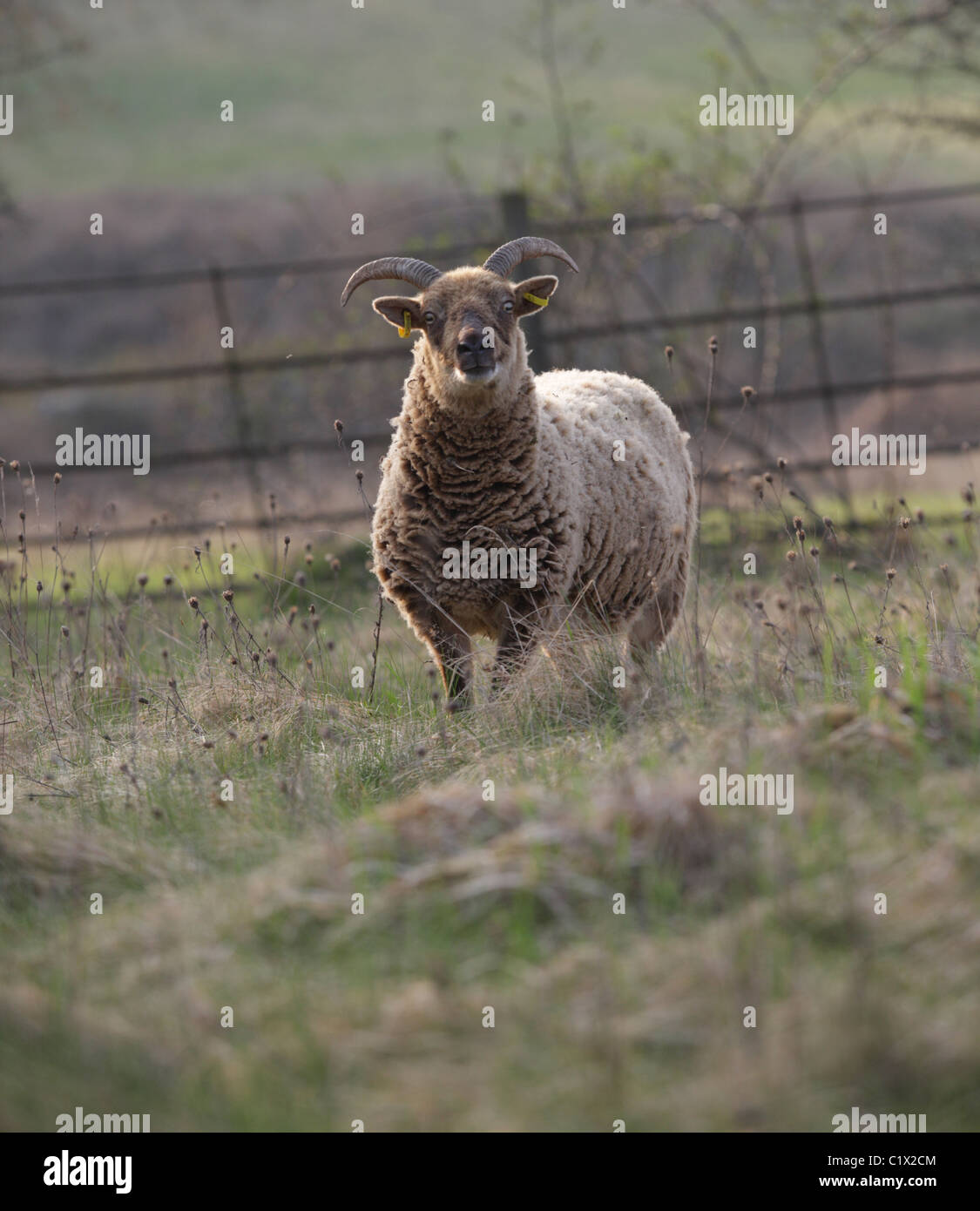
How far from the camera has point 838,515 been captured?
32.8 ft

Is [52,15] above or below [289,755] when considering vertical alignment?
above

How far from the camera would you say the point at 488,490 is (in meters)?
5.13

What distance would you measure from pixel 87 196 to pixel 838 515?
1041 inches

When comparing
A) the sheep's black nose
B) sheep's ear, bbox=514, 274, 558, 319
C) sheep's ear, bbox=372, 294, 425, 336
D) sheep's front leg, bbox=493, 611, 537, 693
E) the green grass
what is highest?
the green grass

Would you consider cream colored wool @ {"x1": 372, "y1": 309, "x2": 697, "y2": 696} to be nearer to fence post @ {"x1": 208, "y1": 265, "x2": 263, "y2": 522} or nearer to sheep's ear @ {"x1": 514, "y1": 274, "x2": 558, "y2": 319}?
sheep's ear @ {"x1": 514, "y1": 274, "x2": 558, "y2": 319}

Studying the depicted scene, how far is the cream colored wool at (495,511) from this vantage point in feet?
16.5

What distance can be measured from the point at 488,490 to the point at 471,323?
0.68 metres

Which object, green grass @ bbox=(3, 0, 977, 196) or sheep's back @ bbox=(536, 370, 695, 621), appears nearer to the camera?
sheep's back @ bbox=(536, 370, 695, 621)

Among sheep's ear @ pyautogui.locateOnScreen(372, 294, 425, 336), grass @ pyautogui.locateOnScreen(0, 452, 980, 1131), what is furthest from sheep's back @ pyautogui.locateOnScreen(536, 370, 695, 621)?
grass @ pyautogui.locateOnScreen(0, 452, 980, 1131)

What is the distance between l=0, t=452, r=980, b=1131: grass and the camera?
245 cm

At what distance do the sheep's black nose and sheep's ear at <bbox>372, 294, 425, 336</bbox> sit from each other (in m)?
0.48

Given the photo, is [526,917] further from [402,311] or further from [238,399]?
[238,399]
